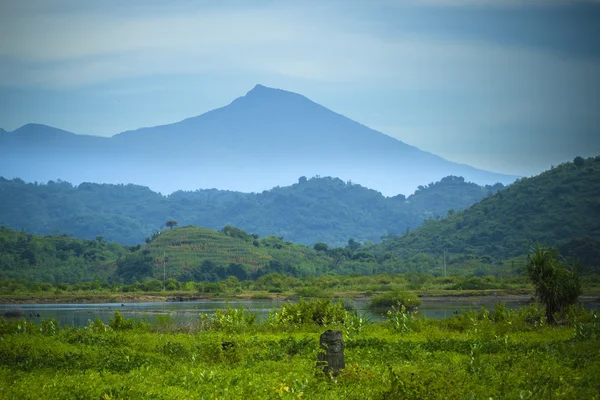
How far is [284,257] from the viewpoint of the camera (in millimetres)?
127875

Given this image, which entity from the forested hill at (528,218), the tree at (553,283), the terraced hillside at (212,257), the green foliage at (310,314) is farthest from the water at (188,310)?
the forested hill at (528,218)

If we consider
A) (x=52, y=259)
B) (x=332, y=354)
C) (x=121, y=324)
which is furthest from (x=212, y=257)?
(x=332, y=354)

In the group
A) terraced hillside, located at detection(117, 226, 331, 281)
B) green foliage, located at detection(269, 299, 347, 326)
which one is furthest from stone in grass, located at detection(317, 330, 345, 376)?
terraced hillside, located at detection(117, 226, 331, 281)

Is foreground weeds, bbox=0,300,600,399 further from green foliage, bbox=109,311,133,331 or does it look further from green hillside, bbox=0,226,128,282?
green hillside, bbox=0,226,128,282

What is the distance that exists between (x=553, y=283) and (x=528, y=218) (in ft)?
316

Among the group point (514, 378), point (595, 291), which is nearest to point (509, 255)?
point (595, 291)

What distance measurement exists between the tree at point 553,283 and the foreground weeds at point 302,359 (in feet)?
1.58

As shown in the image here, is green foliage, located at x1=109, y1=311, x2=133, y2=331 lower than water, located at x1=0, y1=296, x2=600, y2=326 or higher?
higher

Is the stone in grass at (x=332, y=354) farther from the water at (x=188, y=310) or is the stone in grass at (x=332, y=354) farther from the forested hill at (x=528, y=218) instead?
the forested hill at (x=528, y=218)

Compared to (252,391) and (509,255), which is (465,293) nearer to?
(509,255)

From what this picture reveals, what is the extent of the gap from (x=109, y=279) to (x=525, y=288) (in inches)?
2362

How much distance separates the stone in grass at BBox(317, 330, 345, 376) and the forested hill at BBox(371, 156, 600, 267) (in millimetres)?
96401

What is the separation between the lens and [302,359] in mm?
16438

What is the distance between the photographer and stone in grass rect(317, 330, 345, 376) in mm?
13828
